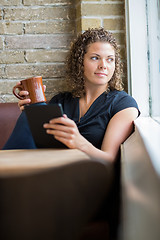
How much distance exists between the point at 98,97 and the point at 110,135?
1.06ft

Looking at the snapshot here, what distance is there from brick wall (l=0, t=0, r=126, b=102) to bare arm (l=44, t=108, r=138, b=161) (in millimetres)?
761

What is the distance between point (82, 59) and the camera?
1842 millimetres

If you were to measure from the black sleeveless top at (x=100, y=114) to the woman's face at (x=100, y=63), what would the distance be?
87mm

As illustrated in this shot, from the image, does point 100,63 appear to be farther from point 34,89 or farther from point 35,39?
point 35,39

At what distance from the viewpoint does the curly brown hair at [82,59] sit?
1.78 m

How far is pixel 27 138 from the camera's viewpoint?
4.62ft

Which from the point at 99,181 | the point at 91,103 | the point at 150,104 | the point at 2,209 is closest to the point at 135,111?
the point at 91,103

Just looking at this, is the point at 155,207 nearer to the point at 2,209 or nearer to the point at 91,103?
the point at 2,209

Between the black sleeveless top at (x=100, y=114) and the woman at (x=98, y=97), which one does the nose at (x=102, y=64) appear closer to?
the woman at (x=98, y=97)

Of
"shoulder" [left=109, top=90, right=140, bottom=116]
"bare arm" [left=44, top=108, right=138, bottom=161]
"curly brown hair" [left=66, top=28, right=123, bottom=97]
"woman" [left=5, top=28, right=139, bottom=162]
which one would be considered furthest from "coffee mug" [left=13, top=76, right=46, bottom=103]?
"curly brown hair" [left=66, top=28, right=123, bottom=97]

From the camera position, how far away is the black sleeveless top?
1578mm

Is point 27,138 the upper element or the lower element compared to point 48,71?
lower

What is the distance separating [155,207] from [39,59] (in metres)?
1.77

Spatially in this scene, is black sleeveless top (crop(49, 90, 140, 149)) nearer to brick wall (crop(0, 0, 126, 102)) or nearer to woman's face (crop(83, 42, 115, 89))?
woman's face (crop(83, 42, 115, 89))
